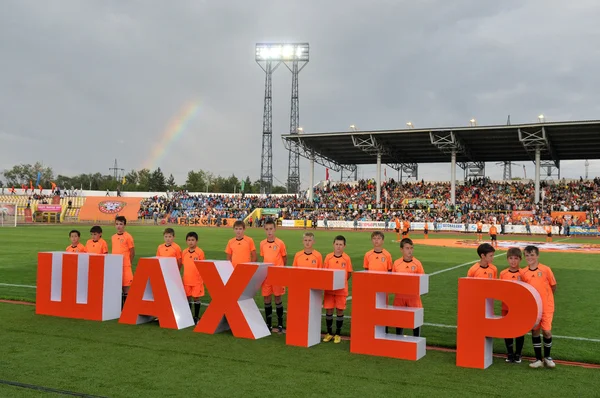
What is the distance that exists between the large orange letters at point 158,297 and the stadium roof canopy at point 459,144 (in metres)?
46.8

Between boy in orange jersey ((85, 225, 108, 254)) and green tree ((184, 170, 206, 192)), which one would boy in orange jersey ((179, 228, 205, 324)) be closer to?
boy in orange jersey ((85, 225, 108, 254))

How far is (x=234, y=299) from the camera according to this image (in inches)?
338

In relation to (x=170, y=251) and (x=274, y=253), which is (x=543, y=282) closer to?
(x=274, y=253)

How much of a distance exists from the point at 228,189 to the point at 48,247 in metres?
113

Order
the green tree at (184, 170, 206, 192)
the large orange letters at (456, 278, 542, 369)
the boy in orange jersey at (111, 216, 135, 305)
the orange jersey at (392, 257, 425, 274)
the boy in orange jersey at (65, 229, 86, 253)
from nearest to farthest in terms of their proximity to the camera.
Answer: the large orange letters at (456, 278, 542, 369)
the orange jersey at (392, 257, 425, 274)
the boy in orange jersey at (111, 216, 135, 305)
the boy in orange jersey at (65, 229, 86, 253)
the green tree at (184, 170, 206, 192)

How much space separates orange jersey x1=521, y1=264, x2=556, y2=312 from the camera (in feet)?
23.6

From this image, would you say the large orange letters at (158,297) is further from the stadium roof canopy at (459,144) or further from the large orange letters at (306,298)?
the stadium roof canopy at (459,144)

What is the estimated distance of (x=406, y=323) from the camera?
7.30 meters

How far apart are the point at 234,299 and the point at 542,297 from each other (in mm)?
4688

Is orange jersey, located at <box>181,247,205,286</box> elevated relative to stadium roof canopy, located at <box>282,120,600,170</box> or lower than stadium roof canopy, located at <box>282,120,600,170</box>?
lower

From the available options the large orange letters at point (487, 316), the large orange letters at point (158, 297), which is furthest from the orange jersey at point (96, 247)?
the large orange letters at point (487, 316)

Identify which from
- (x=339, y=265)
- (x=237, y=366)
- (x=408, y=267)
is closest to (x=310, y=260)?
(x=339, y=265)

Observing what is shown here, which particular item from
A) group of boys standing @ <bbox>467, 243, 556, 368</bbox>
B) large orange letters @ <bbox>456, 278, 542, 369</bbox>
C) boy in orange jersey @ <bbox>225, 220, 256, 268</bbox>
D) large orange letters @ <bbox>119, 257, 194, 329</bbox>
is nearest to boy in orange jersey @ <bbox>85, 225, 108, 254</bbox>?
large orange letters @ <bbox>119, 257, 194, 329</bbox>

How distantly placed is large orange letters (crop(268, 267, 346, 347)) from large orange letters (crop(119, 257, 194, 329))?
2.14m
